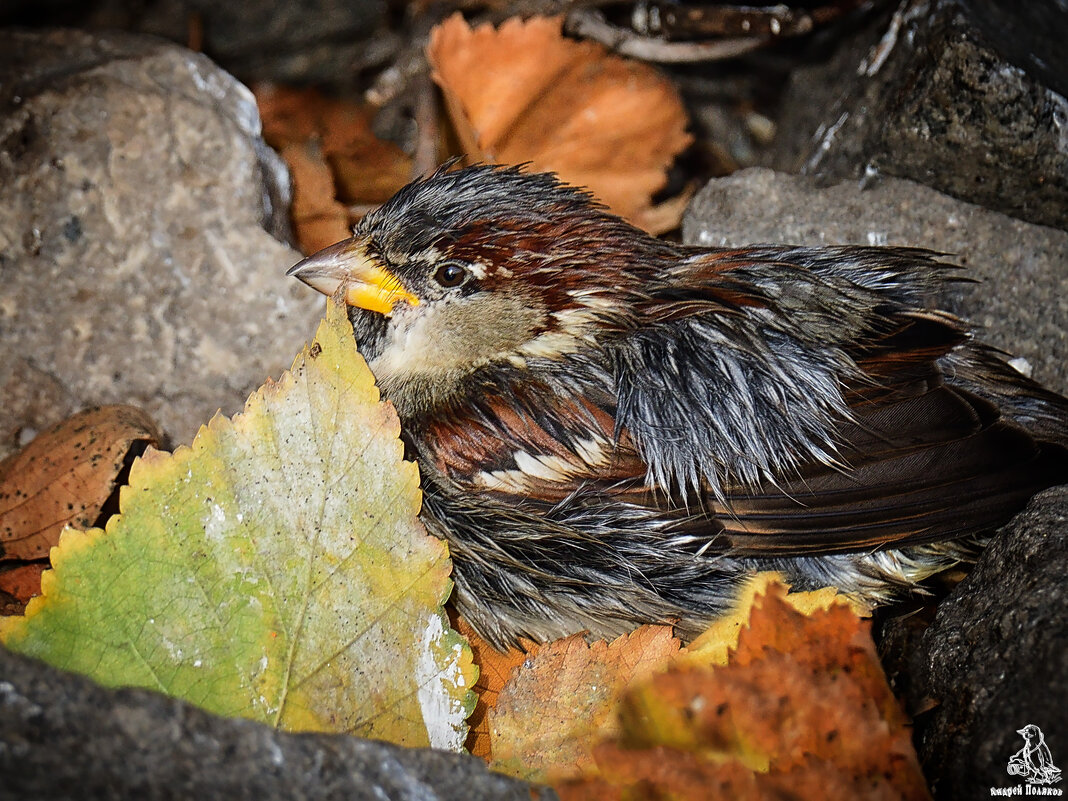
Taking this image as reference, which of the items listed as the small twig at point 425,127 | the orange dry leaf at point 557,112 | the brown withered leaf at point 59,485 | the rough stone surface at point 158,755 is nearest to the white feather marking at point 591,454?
the rough stone surface at point 158,755

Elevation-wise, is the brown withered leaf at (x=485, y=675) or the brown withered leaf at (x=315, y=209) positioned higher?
the brown withered leaf at (x=315, y=209)

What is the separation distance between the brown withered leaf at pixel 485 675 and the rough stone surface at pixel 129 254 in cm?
127

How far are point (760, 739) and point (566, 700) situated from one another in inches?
23.0

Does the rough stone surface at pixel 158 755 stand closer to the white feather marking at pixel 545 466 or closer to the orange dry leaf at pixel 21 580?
the white feather marking at pixel 545 466

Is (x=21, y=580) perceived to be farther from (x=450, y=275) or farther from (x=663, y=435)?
(x=663, y=435)

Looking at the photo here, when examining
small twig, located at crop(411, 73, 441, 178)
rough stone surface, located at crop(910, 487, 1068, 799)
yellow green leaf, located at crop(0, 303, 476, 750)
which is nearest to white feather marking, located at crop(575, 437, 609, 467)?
yellow green leaf, located at crop(0, 303, 476, 750)

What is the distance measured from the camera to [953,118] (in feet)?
11.0

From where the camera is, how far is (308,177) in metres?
4.13

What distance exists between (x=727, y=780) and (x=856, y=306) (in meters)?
1.62

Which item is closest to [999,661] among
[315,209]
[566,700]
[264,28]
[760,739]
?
[760,739]

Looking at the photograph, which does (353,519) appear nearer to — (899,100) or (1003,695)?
(1003,695)

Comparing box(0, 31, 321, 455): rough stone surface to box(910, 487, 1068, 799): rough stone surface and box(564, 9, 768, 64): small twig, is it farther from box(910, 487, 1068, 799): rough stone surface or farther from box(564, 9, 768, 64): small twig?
box(910, 487, 1068, 799): rough stone surface

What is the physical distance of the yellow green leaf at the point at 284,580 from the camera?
6.10 ft

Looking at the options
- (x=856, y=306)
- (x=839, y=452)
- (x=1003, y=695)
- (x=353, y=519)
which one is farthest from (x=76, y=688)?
(x=856, y=306)
